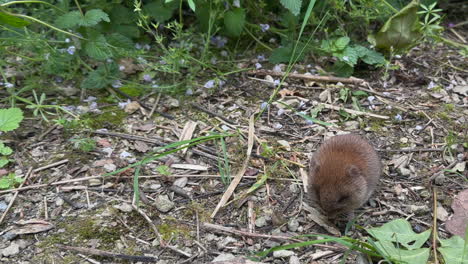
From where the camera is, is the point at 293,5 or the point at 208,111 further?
the point at 208,111

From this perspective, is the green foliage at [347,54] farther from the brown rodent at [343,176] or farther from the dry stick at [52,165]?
the dry stick at [52,165]

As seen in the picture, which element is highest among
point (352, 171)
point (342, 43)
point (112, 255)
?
point (342, 43)

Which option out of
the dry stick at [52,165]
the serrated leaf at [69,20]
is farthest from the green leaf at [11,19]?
the dry stick at [52,165]

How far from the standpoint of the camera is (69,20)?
178 inches

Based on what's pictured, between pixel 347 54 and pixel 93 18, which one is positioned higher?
pixel 347 54

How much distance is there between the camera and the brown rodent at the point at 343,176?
3436 millimetres

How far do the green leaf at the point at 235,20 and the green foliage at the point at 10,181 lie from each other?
2.53 meters

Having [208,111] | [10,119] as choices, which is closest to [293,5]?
[208,111]

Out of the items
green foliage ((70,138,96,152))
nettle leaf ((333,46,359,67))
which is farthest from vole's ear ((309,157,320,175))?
green foliage ((70,138,96,152))

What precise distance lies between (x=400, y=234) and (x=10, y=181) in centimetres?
293

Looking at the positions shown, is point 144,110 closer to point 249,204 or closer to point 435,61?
point 249,204

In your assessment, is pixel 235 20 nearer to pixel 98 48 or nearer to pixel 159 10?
pixel 159 10

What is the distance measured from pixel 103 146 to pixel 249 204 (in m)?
1.42

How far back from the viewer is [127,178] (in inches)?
153
